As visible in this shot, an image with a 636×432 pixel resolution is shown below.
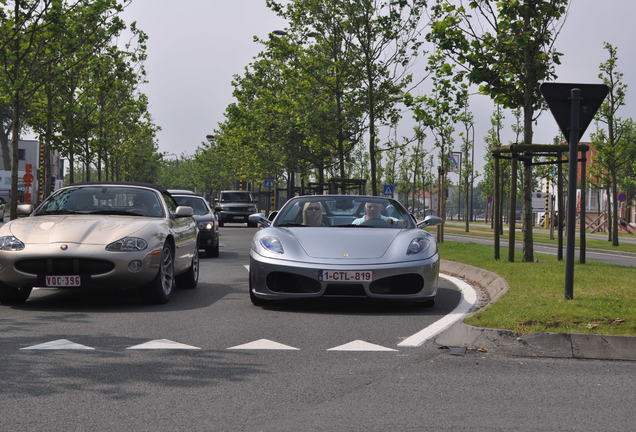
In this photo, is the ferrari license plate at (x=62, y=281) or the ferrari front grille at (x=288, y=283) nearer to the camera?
the ferrari license plate at (x=62, y=281)

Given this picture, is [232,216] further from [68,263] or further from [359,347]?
[359,347]

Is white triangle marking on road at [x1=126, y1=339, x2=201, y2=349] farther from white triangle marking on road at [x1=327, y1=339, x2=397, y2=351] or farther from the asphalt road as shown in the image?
white triangle marking on road at [x1=327, y1=339, x2=397, y2=351]

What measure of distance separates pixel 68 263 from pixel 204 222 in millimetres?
9710

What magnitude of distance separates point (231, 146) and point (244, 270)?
42.9m

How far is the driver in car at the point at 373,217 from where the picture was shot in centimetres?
1032

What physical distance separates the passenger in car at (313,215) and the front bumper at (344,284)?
41.6 inches

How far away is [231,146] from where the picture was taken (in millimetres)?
57531

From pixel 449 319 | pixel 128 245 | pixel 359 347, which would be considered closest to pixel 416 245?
pixel 449 319

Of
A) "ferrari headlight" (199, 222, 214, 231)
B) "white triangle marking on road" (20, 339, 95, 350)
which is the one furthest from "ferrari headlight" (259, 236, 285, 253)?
"ferrari headlight" (199, 222, 214, 231)

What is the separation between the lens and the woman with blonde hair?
10250mm

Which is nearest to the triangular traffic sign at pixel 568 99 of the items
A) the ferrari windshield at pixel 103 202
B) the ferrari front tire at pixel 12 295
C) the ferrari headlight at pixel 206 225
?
the ferrari windshield at pixel 103 202

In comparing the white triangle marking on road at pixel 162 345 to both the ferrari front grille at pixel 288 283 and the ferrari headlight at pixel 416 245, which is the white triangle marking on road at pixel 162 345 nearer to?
the ferrari front grille at pixel 288 283

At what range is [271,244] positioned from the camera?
946 centimetres

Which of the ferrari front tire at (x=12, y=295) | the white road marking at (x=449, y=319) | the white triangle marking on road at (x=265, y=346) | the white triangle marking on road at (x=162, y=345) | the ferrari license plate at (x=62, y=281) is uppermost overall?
the ferrari license plate at (x=62, y=281)
